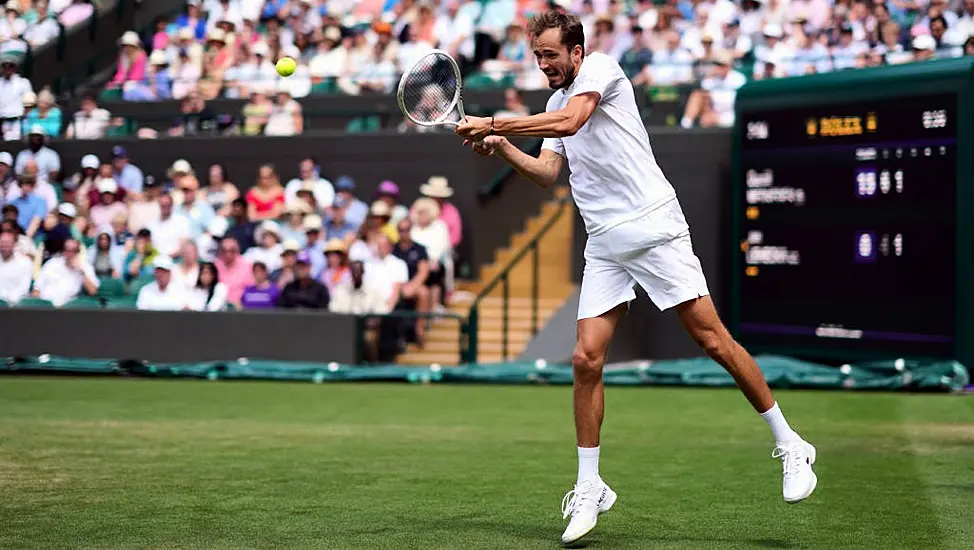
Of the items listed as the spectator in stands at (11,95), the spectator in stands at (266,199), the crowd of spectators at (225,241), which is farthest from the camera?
the spectator in stands at (11,95)

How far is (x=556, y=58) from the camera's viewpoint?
22.5 ft

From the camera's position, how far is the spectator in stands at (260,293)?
18.4m

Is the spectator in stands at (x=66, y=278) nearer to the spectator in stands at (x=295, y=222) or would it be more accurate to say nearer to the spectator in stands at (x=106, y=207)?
the spectator in stands at (x=106, y=207)

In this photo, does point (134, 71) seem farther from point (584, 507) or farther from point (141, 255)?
point (584, 507)

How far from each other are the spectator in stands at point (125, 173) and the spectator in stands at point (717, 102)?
7.94m

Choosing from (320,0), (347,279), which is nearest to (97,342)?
(347,279)

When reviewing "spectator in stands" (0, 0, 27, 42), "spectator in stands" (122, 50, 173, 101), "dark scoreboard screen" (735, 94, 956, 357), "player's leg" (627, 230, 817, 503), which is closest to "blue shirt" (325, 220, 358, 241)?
"dark scoreboard screen" (735, 94, 956, 357)

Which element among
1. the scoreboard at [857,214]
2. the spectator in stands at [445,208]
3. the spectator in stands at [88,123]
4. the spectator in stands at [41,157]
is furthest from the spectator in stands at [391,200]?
the spectator in stands at [41,157]

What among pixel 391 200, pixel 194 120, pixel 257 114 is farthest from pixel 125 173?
pixel 391 200

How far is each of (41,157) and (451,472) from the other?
51.2 feet

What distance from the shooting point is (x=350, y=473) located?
8.91 metres

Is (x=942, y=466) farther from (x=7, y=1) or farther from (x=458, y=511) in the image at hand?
(x=7, y=1)

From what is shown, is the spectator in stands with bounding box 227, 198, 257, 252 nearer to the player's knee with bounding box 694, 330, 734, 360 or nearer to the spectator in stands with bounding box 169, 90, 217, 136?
the spectator in stands with bounding box 169, 90, 217, 136

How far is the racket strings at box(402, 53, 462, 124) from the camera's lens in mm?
7129
